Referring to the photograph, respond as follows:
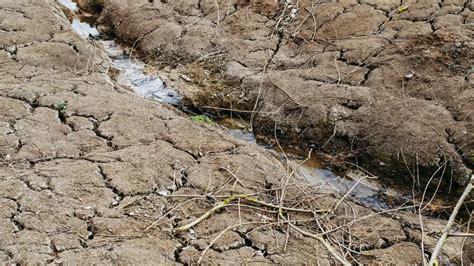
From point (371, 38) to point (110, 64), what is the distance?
8.15 feet

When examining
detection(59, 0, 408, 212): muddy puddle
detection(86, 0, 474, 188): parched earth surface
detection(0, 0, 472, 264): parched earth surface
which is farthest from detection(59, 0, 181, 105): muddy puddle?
detection(0, 0, 472, 264): parched earth surface

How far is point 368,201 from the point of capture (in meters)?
4.06

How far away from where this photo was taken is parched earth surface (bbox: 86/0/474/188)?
4340mm

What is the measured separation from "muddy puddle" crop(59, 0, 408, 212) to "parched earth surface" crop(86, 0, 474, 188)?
0.13 metres

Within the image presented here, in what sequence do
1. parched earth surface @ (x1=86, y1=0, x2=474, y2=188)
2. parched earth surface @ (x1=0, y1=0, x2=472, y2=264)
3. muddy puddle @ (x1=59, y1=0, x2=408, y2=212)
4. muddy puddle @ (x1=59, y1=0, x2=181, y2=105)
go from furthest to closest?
muddy puddle @ (x1=59, y1=0, x2=181, y2=105) → parched earth surface @ (x1=86, y1=0, x2=474, y2=188) → muddy puddle @ (x1=59, y1=0, x2=408, y2=212) → parched earth surface @ (x1=0, y1=0, x2=472, y2=264)

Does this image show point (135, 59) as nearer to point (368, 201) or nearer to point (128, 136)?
point (128, 136)

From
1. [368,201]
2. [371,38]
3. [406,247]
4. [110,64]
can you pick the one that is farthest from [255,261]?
[110,64]

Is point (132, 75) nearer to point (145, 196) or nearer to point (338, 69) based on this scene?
point (338, 69)

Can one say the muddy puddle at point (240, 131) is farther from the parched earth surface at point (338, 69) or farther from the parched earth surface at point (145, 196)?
the parched earth surface at point (145, 196)

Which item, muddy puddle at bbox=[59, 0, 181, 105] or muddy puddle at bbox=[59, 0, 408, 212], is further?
muddy puddle at bbox=[59, 0, 181, 105]

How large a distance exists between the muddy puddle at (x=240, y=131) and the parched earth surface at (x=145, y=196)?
28 centimetres

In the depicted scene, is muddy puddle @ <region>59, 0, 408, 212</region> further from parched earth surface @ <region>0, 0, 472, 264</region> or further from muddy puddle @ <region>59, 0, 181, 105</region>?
parched earth surface @ <region>0, 0, 472, 264</region>

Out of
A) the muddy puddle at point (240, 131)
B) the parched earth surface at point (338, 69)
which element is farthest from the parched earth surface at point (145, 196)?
the parched earth surface at point (338, 69)

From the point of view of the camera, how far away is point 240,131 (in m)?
4.85
